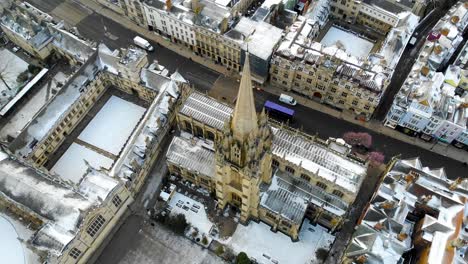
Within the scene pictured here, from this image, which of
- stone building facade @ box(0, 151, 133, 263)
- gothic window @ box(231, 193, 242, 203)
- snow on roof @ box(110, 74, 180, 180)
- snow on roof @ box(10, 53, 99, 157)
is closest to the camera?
stone building facade @ box(0, 151, 133, 263)

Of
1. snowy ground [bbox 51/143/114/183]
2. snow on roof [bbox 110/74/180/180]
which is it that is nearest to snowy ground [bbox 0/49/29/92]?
snowy ground [bbox 51/143/114/183]

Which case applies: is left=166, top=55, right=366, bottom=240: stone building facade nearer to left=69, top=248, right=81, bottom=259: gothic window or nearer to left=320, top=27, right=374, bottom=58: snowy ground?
left=69, top=248, right=81, bottom=259: gothic window

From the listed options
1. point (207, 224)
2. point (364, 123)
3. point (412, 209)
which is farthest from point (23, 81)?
point (412, 209)

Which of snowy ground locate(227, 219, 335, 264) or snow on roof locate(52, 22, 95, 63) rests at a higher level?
snow on roof locate(52, 22, 95, 63)

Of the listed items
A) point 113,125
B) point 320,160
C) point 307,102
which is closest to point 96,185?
point 113,125

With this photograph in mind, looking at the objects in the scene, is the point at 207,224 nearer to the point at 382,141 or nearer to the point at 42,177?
the point at 42,177

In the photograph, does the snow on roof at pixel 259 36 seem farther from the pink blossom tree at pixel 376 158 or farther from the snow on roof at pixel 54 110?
the snow on roof at pixel 54 110

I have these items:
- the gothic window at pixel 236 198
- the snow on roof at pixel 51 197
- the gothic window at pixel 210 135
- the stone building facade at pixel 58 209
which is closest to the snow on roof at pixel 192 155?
the gothic window at pixel 210 135
